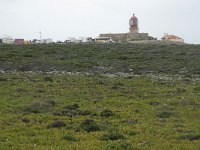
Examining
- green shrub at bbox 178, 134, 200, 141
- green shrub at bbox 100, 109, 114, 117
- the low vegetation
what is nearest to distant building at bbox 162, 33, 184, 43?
the low vegetation

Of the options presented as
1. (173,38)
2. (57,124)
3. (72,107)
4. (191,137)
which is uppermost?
(191,137)

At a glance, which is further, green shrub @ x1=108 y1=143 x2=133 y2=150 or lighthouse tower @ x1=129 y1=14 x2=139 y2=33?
lighthouse tower @ x1=129 y1=14 x2=139 y2=33

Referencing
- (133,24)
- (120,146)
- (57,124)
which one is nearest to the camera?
(120,146)

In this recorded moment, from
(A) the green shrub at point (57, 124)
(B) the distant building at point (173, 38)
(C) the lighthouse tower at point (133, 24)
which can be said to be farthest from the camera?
(B) the distant building at point (173, 38)

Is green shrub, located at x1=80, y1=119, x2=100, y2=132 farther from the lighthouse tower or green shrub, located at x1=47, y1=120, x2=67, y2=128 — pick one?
the lighthouse tower

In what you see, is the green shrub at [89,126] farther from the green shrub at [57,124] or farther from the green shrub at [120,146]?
the green shrub at [120,146]

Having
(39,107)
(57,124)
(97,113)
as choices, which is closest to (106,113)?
(97,113)

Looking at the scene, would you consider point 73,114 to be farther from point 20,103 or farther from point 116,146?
point 116,146

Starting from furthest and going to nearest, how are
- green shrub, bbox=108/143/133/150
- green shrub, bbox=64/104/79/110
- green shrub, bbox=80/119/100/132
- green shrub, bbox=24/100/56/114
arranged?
green shrub, bbox=64/104/79/110 < green shrub, bbox=24/100/56/114 < green shrub, bbox=80/119/100/132 < green shrub, bbox=108/143/133/150

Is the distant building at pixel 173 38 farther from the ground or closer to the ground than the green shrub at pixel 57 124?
closer to the ground

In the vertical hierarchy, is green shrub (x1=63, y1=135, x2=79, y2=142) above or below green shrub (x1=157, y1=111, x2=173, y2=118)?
above

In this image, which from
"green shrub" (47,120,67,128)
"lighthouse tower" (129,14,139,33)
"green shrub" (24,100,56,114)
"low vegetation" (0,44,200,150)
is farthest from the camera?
"lighthouse tower" (129,14,139,33)

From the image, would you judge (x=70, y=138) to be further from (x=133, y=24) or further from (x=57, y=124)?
(x=133, y=24)

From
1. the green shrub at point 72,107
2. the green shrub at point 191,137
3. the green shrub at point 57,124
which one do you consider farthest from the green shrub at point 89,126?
the green shrub at point 72,107
